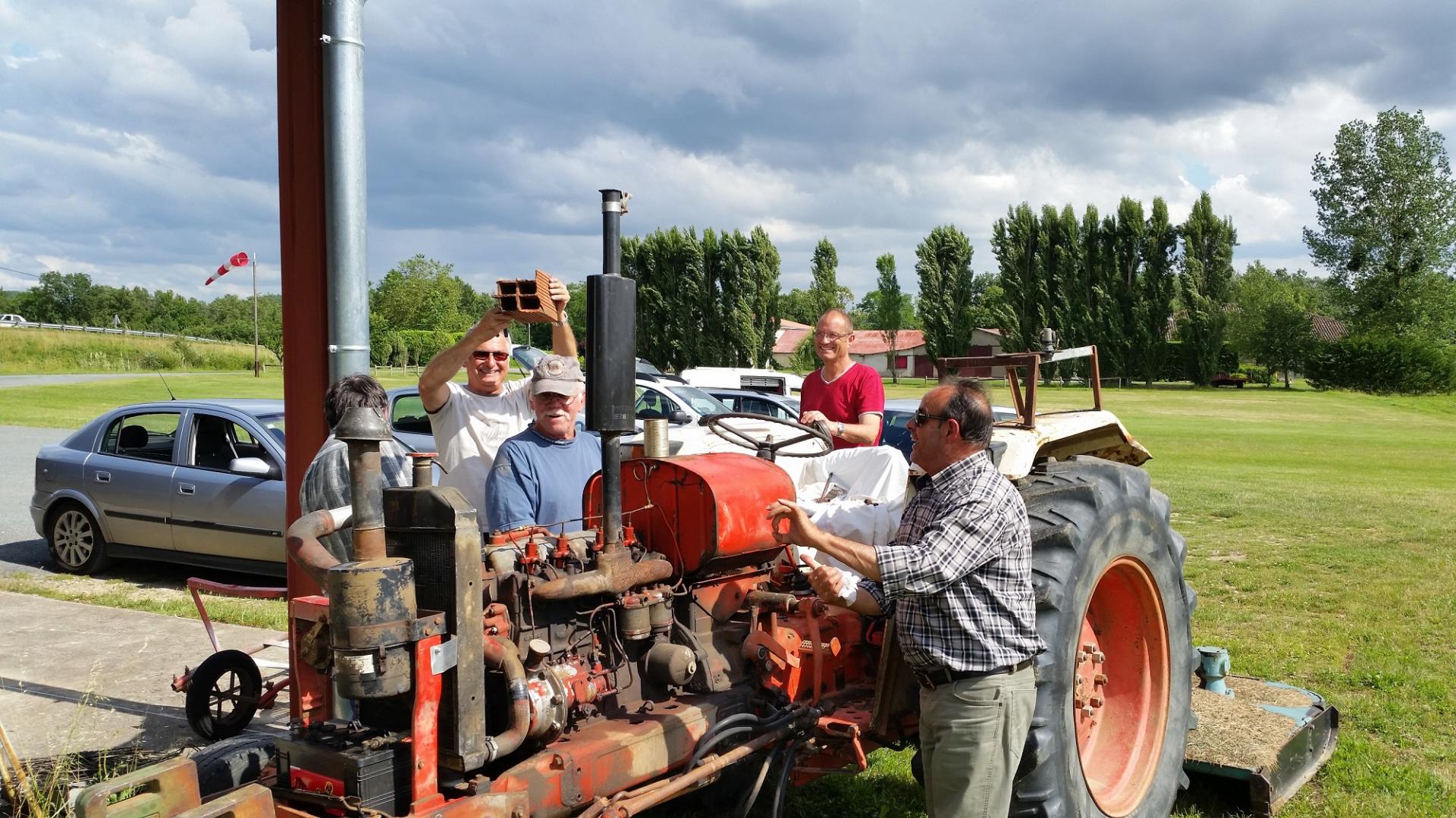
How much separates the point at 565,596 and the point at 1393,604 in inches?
257

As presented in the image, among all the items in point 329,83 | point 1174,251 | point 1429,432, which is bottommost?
point 1429,432

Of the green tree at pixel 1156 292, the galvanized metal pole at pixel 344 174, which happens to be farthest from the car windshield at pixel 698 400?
the green tree at pixel 1156 292

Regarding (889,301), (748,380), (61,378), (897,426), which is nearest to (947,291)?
(889,301)

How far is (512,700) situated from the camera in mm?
2576

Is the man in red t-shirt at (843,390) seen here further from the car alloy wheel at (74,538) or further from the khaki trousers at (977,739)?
the car alloy wheel at (74,538)

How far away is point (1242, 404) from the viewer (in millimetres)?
35125

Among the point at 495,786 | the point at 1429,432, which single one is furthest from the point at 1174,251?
the point at 495,786

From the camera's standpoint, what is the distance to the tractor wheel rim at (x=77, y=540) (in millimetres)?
8469

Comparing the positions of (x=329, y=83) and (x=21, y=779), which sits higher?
(x=329, y=83)

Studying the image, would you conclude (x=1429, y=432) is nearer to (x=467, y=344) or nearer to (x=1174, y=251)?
(x=1174, y=251)

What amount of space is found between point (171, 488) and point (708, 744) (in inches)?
261

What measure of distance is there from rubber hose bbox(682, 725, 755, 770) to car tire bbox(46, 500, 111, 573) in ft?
24.2

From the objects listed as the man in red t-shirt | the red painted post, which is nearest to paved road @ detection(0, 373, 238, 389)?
the red painted post

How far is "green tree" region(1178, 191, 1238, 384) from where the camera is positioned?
45.6 meters
